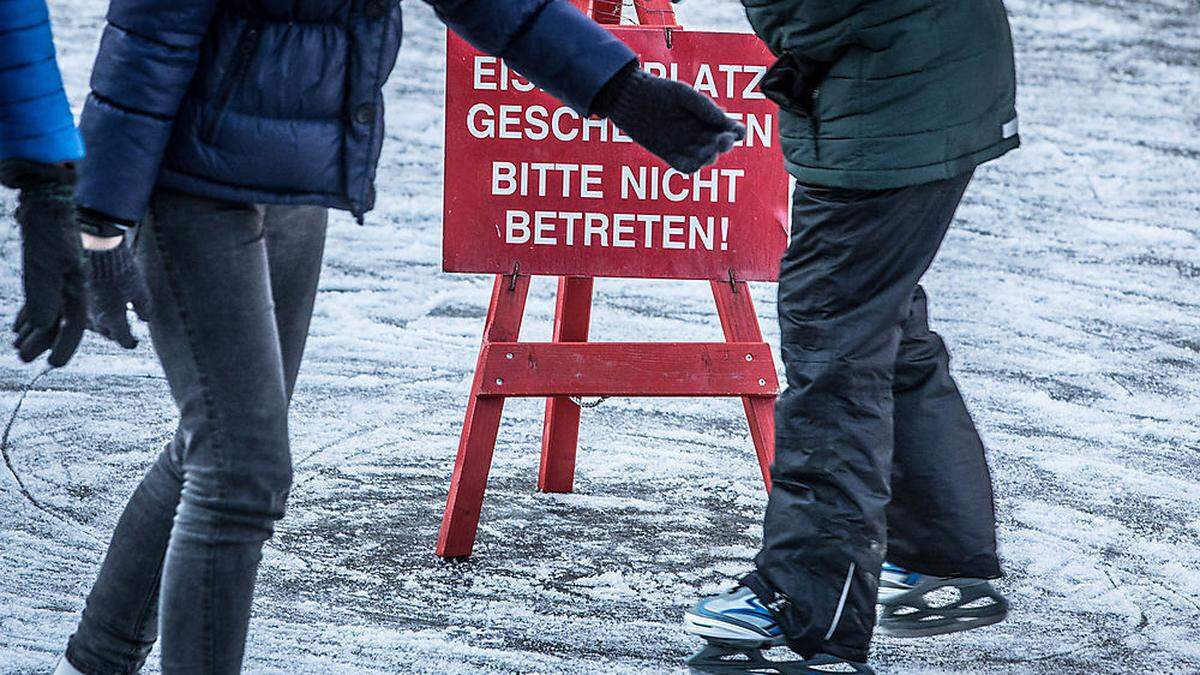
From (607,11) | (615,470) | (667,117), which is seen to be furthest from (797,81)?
(615,470)

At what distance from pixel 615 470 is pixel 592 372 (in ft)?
2.29

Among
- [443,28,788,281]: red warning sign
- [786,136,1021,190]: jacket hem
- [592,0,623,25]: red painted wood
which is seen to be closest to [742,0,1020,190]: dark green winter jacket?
[786,136,1021,190]: jacket hem

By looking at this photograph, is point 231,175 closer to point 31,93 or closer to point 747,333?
point 31,93

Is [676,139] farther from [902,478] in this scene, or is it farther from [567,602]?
[567,602]

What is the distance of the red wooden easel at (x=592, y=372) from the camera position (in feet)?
13.7

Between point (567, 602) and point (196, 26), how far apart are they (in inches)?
68.9

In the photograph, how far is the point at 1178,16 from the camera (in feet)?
41.7

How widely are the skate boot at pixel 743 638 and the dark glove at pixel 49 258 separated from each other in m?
1.40

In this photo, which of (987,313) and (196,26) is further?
(987,313)

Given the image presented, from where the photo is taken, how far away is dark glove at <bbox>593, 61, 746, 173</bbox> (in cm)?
296

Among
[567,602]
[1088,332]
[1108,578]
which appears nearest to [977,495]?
[1108,578]

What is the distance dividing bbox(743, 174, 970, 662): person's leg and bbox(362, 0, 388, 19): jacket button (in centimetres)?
100

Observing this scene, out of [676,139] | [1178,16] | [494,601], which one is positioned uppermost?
[676,139]

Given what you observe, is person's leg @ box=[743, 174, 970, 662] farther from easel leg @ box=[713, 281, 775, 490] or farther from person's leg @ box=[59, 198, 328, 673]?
person's leg @ box=[59, 198, 328, 673]
